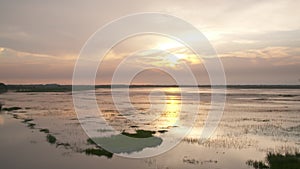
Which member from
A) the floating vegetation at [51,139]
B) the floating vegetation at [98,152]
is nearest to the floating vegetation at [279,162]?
the floating vegetation at [98,152]

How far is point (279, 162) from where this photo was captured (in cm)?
1555

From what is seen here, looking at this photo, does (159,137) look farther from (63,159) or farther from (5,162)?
(5,162)

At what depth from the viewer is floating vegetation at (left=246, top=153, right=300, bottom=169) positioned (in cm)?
1482

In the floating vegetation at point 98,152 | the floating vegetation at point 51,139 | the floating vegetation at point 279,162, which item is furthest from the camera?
the floating vegetation at point 51,139

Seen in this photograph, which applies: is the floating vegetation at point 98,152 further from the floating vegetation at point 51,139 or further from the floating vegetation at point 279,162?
the floating vegetation at point 279,162

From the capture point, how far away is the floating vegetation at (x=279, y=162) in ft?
48.6

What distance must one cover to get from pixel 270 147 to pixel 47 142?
1578 cm

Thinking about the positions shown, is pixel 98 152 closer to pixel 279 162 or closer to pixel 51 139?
pixel 51 139

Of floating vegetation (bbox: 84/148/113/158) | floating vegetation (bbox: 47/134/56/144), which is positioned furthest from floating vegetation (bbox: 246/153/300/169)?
floating vegetation (bbox: 47/134/56/144)

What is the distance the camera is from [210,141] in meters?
22.5

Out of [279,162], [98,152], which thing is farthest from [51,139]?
[279,162]

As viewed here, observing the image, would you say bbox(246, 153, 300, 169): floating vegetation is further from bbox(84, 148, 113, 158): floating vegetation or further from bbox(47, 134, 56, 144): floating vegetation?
bbox(47, 134, 56, 144): floating vegetation

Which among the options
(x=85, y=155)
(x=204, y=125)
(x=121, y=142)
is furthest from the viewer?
(x=204, y=125)

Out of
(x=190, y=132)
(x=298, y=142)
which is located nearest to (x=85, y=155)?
(x=190, y=132)
